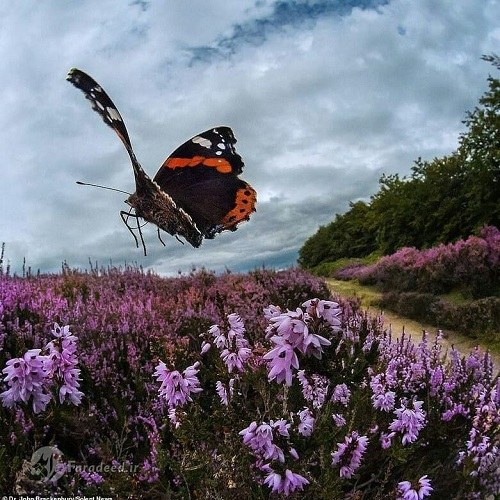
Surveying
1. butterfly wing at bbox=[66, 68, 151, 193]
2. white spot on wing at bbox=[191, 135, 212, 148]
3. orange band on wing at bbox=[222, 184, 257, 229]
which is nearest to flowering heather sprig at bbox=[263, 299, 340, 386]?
butterfly wing at bbox=[66, 68, 151, 193]

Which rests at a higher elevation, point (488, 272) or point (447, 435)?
point (488, 272)

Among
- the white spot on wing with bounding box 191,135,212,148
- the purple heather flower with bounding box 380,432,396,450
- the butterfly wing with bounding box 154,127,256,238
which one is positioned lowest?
the purple heather flower with bounding box 380,432,396,450

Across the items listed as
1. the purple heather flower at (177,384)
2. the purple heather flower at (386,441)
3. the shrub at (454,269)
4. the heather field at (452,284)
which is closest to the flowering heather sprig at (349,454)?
the purple heather flower at (386,441)

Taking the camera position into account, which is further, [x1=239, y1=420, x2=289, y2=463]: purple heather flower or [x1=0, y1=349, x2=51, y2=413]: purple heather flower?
[x1=0, y1=349, x2=51, y2=413]: purple heather flower

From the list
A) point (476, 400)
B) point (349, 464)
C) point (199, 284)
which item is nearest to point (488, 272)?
point (199, 284)

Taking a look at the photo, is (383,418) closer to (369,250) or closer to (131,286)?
(131,286)

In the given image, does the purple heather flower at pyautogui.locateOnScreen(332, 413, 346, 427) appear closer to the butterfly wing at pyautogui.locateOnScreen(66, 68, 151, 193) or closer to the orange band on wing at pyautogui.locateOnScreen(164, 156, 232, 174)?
the butterfly wing at pyautogui.locateOnScreen(66, 68, 151, 193)

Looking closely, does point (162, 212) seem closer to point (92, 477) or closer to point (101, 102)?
point (101, 102)

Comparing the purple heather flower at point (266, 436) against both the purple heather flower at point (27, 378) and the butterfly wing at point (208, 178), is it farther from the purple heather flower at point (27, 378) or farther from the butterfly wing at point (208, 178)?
the butterfly wing at point (208, 178)

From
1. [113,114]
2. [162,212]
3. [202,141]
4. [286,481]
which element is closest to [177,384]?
[286,481]
